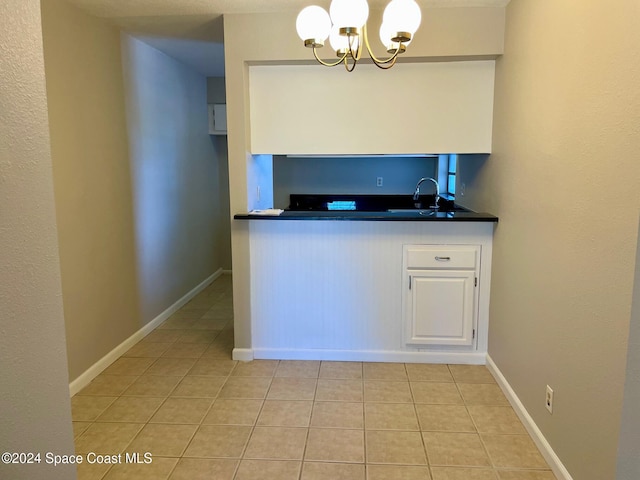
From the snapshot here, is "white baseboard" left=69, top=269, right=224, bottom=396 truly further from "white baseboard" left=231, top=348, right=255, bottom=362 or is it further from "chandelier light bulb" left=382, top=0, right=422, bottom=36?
"chandelier light bulb" left=382, top=0, right=422, bottom=36

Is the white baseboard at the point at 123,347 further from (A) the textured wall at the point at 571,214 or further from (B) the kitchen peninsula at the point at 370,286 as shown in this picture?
(A) the textured wall at the point at 571,214

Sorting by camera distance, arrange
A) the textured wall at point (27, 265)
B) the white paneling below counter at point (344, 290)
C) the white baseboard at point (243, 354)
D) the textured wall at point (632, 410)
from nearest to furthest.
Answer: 1. the textured wall at point (27, 265)
2. the textured wall at point (632, 410)
3. the white paneling below counter at point (344, 290)
4. the white baseboard at point (243, 354)

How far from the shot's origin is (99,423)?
2.43m

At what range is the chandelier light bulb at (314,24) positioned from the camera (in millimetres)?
2033

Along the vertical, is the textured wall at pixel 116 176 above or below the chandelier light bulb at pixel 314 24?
below

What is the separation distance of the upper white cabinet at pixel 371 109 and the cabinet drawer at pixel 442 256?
644mm

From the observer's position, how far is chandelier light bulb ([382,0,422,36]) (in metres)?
1.90

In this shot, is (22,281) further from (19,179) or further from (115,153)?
(115,153)

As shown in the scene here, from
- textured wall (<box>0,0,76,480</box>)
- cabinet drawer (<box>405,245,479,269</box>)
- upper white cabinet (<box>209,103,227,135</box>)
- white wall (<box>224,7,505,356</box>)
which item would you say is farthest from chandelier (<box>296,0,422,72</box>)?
upper white cabinet (<box>209,103,227,135</box>)

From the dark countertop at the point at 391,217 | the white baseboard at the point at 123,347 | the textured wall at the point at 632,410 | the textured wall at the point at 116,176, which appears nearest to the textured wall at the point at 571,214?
the textured wall at the point at 632,410

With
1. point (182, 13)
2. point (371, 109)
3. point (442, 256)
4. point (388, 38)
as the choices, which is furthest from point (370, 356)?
point (182, 13)

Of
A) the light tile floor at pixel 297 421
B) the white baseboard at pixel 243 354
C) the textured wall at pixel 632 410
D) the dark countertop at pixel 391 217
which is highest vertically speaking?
the dark countertop at pixel 391 217

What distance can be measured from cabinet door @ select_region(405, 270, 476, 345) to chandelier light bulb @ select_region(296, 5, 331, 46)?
1.63 metres

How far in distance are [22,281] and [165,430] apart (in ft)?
4.96
